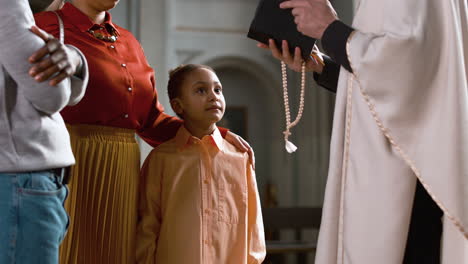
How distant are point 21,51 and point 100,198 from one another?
800 millimetres

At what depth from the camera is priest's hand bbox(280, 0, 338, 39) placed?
1.72 metres

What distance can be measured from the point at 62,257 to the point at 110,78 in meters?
0.67

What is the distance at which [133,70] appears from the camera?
2125 millimetres

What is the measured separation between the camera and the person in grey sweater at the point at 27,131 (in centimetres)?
135

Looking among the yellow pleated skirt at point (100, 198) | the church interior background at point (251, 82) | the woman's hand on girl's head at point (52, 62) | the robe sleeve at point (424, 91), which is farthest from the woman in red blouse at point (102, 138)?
the church interior background at point (251, 82)

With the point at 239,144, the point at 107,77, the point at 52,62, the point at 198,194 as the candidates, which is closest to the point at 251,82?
the point at 239,144

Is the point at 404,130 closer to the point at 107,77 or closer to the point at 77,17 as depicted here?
the point at 107,77

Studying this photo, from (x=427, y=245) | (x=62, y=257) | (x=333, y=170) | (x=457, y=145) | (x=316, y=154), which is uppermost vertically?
(x=457, y=145)

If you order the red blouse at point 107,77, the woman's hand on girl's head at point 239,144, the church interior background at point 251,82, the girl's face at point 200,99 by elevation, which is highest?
the red blouse at point 107,77

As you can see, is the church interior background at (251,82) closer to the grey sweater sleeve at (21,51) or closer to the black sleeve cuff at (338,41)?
the black sleeve cuff at (338,41)

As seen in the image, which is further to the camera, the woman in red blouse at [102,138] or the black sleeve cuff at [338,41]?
the woman in red blouse at [102,138]

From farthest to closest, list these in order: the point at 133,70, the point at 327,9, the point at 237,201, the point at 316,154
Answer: the point at 316,154
the point at 237,201
the point at 133,70
the point at 327,9

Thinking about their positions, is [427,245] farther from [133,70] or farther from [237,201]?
[133,70]

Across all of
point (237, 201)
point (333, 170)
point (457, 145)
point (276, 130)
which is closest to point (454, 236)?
point (457, 145)
